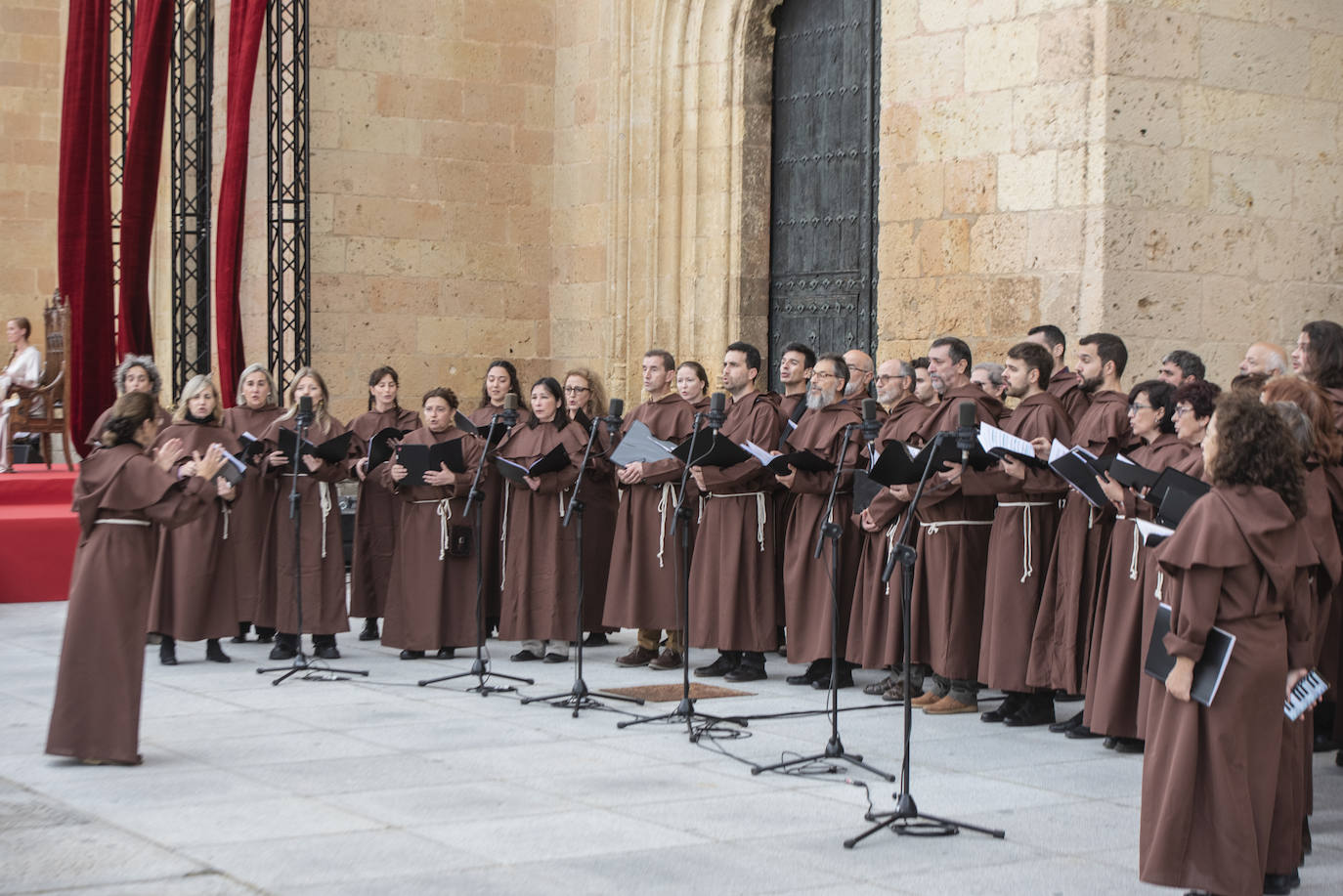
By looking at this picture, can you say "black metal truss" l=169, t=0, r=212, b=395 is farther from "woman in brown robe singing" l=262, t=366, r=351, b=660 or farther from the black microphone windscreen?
the black microphone windscreen

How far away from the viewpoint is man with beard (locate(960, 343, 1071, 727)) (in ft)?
27.6

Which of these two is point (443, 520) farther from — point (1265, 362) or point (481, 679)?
point (1265, 362)

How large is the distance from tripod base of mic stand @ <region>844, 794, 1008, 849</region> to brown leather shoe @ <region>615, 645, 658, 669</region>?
4313 millimetres

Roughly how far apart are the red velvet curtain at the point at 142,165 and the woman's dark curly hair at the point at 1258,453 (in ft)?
39.8

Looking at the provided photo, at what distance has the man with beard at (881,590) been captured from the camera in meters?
8.93

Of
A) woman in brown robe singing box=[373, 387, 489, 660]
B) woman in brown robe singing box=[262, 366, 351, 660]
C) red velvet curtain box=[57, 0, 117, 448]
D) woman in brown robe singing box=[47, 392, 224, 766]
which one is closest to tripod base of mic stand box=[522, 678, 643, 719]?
woman in brown robe singing box=[373, 387, 489, 660]

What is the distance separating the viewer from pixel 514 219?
16.5 m

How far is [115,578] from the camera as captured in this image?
7.32m

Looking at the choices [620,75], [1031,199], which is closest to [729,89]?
[620,75]

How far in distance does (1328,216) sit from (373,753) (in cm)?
775

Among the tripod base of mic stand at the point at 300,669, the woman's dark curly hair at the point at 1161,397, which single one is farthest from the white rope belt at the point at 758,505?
the woman's dark curly hair at the point at 1161,397

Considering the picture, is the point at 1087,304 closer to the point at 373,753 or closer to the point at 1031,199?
the point at 1031,199

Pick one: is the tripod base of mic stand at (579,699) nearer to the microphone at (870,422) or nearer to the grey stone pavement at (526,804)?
the grey stone pavement at (526,804)

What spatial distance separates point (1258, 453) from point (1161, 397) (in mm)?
2401
